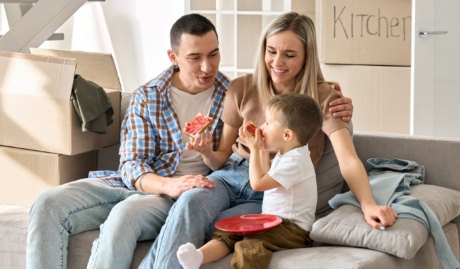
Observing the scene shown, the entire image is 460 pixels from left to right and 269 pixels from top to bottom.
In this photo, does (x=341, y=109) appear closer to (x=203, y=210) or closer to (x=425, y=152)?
(x=425, y=152)

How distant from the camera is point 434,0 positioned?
4879mm

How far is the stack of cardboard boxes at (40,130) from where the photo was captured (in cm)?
344

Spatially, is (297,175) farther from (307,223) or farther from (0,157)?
(0,157)

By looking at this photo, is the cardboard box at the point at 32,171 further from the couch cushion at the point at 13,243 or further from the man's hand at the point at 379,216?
the man's hand at the point at 379,216

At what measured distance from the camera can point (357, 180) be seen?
2889 mm

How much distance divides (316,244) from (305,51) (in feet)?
2.20

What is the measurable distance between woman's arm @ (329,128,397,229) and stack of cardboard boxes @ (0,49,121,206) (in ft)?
3.47

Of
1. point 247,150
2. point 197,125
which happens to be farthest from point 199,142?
point 247,150

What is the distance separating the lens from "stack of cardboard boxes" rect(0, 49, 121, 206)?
3439mm

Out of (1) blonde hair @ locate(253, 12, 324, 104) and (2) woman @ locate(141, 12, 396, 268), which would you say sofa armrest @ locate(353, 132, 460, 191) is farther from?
(1) blonde hair @ locate(253, 12, 324, 104)

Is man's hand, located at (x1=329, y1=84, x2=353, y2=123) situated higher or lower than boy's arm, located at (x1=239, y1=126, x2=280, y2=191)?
higher

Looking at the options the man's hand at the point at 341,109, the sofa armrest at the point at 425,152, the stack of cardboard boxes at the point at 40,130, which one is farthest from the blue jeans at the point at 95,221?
the sofa armrest at the point at 425,152

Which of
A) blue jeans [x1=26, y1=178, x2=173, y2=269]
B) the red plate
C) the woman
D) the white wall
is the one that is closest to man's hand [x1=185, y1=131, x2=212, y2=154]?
the woman

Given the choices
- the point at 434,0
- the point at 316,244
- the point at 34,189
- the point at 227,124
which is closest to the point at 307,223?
the point at 316,244
